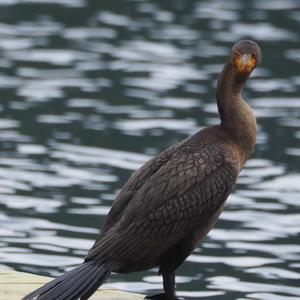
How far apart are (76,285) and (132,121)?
6104 mm

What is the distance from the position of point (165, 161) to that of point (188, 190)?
8.6 inches

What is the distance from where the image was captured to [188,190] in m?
7.52

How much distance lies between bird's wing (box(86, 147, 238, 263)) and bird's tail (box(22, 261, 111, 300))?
81 mm

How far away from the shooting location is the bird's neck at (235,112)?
7762mm

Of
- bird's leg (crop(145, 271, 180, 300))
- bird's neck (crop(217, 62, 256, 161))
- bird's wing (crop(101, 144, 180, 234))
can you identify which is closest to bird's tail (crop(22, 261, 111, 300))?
bird's wing (crop(101, 144, 180, 234))

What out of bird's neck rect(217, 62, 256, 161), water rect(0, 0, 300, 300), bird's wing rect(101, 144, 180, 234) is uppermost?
water rect(0, 0, 300, 300)

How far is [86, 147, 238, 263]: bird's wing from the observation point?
7418 millimetres

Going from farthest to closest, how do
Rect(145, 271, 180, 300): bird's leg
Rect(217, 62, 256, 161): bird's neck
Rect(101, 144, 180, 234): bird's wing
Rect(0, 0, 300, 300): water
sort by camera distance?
1. Rect(0, 0, 300, 300): water
2. Rect(217, 62, 256, 161): bird's neck
3. Rect(145, 271, 180, 300): bird's leg
4. Rect(101, 144, 180, 234): bird's wing

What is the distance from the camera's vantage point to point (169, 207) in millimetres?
7488

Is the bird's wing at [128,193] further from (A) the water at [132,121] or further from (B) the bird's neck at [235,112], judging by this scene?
(A) the water at [132,121]

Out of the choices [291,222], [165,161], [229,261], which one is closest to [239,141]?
[165,161]

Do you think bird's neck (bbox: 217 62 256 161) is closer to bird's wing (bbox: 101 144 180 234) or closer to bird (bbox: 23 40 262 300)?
bird (bbox: 23 40 262 300)

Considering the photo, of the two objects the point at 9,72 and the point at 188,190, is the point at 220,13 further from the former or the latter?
the point at 188,190

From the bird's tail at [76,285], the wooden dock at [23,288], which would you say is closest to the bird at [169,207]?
the bird's tail at [76,285]
